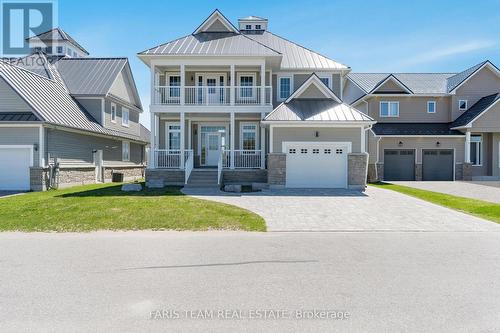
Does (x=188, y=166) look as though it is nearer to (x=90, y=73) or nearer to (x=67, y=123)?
(x=67, y=123)

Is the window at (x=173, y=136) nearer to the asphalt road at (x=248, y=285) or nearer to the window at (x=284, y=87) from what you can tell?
the window at (x=284, y=87)

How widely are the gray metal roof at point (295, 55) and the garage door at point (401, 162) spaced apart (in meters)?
8.44

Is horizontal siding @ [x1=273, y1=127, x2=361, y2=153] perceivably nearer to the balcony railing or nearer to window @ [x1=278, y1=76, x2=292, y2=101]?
the balcony railing

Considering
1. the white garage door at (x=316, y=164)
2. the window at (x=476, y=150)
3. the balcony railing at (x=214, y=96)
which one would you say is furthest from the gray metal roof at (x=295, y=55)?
the window at (x=476, y=150)

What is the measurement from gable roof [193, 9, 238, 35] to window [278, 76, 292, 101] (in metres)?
4.42

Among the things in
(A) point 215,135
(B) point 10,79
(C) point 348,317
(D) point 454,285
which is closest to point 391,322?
(C) point 348,317

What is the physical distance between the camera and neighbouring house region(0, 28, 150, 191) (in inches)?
667

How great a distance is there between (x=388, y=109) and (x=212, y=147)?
1519cm

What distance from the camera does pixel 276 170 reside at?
1705 centimetres

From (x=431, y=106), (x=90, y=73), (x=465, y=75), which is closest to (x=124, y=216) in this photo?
(x=90, y=73)

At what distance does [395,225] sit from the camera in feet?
30.0

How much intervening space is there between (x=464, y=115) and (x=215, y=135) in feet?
65.7

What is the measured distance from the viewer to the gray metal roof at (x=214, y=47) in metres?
18.2

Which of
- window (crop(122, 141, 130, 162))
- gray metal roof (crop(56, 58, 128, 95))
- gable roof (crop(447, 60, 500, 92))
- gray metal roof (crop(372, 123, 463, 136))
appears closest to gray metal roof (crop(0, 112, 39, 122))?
gray metal roof (crop(56, 58, 128, 95))
